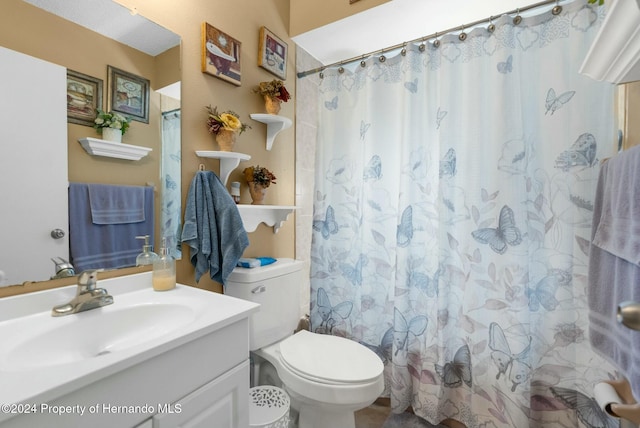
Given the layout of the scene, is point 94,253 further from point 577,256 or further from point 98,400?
point 577,256

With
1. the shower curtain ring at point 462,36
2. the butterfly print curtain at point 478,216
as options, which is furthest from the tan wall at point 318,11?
the shower curtain ring at point 462,36

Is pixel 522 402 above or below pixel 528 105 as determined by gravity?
below

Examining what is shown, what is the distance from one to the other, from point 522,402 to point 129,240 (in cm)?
175

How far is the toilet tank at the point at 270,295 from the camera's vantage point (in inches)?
52.1

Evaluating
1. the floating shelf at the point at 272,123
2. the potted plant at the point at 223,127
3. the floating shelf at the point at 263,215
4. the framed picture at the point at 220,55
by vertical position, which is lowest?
the floating shelf at the point at 263,215

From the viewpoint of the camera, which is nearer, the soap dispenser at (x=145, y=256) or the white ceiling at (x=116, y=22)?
the white ceiling at (x=116, y=22)

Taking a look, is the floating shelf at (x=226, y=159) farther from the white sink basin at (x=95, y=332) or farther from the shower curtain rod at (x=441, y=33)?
the shower curtain rod at (x=441, y=33)

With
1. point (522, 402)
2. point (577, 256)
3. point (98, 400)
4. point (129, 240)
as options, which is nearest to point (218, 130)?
point (129, 240)

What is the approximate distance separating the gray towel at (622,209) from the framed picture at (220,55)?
1507 millimetres

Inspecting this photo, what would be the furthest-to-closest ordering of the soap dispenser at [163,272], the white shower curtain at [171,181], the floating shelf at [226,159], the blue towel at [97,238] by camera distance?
the floating shelf at [226,159]
the white shower curtain at [171,181]
the soap dispenser at [163,272]
the blue towel at [97,238]

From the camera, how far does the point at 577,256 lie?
1174mm

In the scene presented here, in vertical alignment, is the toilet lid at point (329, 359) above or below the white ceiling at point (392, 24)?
below

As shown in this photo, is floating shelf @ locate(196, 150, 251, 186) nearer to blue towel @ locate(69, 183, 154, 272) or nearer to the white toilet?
blue towel @ locate(69, 183, 154, 272)

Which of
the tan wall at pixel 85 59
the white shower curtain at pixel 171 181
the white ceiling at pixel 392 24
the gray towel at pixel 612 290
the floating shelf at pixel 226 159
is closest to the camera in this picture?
the gray towel at pixel 612 290
